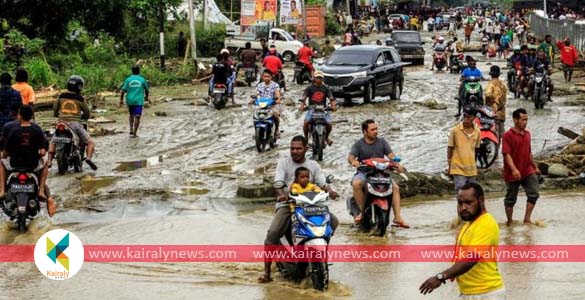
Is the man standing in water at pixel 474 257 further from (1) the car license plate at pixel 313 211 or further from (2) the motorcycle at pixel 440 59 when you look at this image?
(2) the motorcycle at pixel 440 59

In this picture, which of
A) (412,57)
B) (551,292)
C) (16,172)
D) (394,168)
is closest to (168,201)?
(16,172)

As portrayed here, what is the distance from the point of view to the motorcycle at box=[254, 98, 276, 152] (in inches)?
730

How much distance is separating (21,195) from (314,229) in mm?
4503

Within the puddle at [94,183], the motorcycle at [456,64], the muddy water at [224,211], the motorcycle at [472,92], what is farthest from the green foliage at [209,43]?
the puddle at [94,183]

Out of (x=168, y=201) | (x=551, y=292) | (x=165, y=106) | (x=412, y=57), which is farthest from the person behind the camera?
(x=412, y=57)

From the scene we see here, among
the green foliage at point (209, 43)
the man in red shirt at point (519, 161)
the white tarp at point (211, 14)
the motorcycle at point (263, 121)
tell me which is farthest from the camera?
the white tarp at point (211, 14)

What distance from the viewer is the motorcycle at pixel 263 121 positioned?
1853 cm

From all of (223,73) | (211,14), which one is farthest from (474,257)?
(211,14)

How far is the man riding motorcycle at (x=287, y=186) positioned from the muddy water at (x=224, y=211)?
0.45 m

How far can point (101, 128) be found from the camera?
71.6 feet

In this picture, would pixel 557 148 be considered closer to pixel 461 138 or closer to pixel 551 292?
pixel 461 138

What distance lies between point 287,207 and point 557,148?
10137 millimetres

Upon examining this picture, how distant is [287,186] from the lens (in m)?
A: 9.55

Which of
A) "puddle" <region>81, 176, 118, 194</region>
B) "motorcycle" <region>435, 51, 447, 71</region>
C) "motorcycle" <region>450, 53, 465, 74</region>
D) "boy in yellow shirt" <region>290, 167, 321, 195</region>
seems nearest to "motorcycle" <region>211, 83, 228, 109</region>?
"puddle" <region>81, 176, 118, 194</region>
